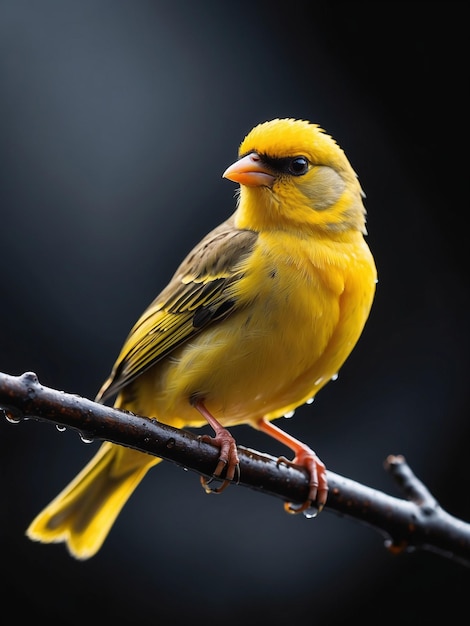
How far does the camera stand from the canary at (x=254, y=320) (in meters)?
2.35

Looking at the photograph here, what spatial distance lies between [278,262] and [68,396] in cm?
87

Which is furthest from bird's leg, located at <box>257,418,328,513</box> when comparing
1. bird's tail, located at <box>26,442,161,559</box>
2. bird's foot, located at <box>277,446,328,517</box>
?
bird's tail, located at <box>26,442,161,559</box>

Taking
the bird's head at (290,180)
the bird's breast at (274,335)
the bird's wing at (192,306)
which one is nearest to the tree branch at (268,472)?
the bird's breast at (274,335)

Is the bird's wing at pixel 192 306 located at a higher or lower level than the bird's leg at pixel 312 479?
higher

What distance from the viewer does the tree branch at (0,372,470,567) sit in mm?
1737

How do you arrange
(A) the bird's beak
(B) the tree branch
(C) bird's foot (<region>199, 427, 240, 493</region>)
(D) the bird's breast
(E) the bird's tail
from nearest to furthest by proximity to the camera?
Result: (B) the tree branch < (C) bird's foot (<region>199, 427, 240, 493</region>) < (D) the bird's breast < (A) the bird's beak < (E) the bird's tail

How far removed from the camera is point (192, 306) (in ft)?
8.40

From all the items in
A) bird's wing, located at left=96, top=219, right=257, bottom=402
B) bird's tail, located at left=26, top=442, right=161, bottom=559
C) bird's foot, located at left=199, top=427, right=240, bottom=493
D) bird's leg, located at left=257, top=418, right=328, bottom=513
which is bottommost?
bird's tail, located at left=26, top=442, right=161, bottom=559

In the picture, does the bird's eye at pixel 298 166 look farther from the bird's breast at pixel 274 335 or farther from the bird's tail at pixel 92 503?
the bird's tail at pixel 92 503

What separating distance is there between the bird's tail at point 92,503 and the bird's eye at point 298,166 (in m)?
1.03

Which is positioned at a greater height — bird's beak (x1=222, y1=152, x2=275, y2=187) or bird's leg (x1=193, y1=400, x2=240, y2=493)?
bird's beak (x1=222, y1=152, x2=275, y2=187)

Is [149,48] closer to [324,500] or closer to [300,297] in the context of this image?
[300,297]

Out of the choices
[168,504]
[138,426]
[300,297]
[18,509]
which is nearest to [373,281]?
[300,297]

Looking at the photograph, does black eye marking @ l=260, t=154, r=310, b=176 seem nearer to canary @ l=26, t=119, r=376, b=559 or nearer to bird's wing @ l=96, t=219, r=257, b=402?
canary @ l=26, t=119, r=376, b=559
